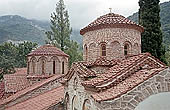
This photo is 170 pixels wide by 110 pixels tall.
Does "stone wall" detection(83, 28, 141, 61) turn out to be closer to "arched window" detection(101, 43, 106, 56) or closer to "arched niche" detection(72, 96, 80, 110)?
"arched window" detection(101, 43, 106, 56)

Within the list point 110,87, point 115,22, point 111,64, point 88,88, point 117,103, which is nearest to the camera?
point 117,103

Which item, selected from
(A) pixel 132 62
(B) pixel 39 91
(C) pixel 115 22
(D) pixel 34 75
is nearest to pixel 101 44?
(C) pixel 115 22

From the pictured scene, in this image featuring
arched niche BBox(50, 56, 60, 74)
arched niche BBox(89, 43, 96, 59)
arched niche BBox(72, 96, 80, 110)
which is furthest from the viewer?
arched niche BBox(50, 56, 60, 74)

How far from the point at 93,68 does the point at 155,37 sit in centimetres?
1145

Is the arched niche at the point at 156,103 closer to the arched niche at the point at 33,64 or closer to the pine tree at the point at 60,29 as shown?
the arched niche at the point at 33,64

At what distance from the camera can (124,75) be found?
6.64 metres

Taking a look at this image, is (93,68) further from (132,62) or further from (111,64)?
(132,62)

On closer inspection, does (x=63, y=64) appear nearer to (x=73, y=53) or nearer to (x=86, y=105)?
(x=86, y=105)

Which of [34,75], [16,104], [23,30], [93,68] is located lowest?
[16,104]

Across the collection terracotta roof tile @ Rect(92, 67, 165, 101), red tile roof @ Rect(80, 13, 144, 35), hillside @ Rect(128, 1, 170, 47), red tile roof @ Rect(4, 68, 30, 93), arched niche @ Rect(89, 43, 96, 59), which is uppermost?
hillside @ Rect(128, 1, 170, 47)

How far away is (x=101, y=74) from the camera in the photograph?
7.81 meters

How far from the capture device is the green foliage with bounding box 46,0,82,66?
32.8m

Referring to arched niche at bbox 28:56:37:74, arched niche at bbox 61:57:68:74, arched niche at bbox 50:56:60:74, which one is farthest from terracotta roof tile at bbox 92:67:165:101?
arched niche at bbox 28:56:37:74

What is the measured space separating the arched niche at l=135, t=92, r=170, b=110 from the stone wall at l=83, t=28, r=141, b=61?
3596 millimetres
